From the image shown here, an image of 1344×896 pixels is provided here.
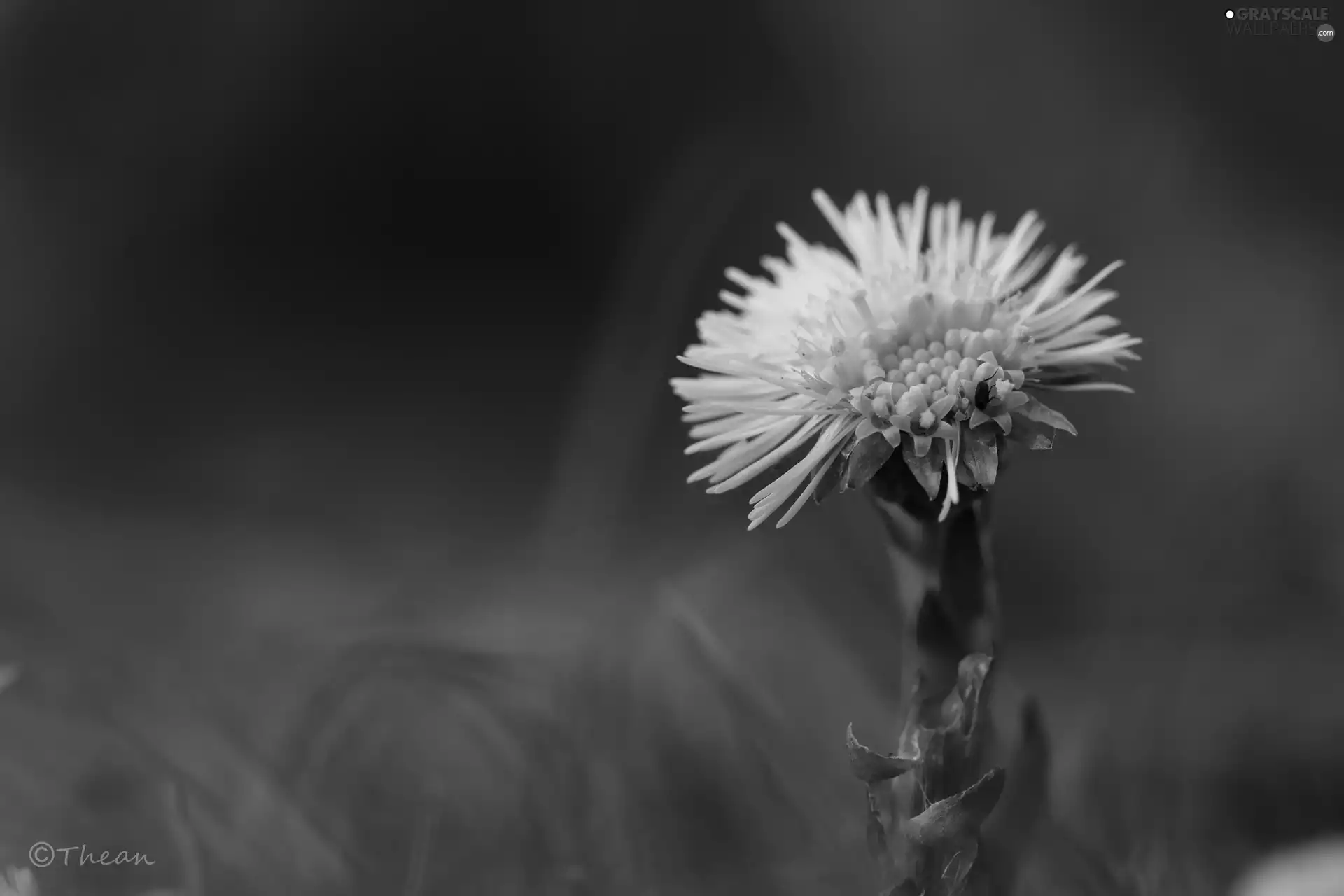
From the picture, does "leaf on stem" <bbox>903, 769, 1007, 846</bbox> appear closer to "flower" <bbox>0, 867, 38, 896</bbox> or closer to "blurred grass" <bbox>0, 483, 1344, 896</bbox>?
"blurred grass" <bbox>0, 483, 1344, 896</bbox>

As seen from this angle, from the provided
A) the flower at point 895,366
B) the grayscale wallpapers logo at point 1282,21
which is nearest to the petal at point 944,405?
the flower at point 895,366

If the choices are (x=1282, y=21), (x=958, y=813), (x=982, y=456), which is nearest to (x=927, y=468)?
(x=982, y=456)

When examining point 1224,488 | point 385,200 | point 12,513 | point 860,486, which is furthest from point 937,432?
point 12,513

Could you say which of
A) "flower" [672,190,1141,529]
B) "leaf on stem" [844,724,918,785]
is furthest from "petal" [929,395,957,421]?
"leaf on stem" [844,724,918,785]

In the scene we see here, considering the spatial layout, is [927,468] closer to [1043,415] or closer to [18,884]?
[1043,415]

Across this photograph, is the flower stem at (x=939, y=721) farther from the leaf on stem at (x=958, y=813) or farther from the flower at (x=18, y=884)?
the flower at (x=18, y=884)
